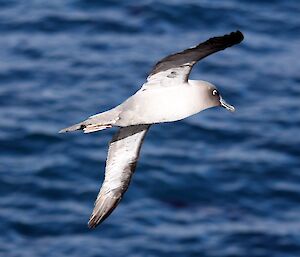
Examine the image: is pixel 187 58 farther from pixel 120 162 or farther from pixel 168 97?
pixel 120 162

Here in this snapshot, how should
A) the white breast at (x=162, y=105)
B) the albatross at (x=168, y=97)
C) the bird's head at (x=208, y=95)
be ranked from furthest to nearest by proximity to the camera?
1. the bird's head at (x=208, y=95)
2. the white breast at (x=162, y=105)
3. the albatross at (x=168, y=97)

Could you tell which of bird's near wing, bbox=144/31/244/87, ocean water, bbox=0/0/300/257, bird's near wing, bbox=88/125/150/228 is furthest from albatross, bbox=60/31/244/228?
ocean water, bbox=0/0/300/257

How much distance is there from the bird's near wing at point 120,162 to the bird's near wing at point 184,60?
4.54ft

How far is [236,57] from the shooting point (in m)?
30.9

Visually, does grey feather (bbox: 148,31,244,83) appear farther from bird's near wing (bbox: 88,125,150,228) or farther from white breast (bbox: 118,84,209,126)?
bird's near wing (bbox: 88,125,150,228)

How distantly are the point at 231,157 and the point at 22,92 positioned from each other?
17.9ft

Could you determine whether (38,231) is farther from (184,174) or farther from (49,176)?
(184,174)

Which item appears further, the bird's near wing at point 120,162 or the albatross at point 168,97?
the bird's near wing at point 120,162

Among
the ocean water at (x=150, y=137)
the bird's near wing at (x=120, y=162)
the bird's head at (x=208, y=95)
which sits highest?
the ocean water at (x=150, y=137)

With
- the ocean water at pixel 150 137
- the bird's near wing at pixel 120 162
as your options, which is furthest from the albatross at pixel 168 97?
the ocean water at pixel 150 137

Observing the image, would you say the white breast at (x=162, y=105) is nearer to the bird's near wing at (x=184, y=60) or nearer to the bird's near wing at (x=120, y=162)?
the bird's near wing at (x=184, y=60)

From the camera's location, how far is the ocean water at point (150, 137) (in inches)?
1022

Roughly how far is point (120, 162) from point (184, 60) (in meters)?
2.22

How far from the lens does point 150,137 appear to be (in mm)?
28156
